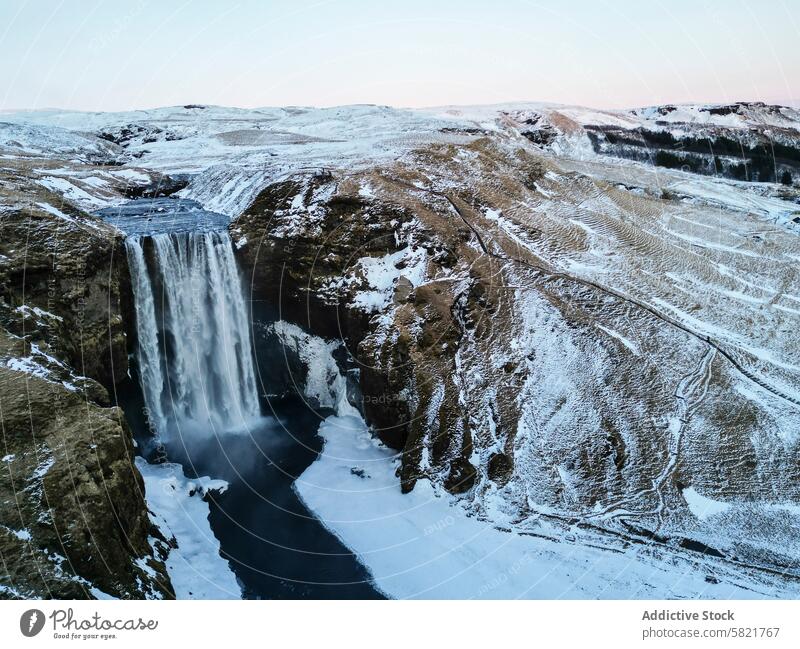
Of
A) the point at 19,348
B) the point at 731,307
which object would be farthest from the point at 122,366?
the point at 731,307

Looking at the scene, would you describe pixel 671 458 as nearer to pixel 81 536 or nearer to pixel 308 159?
pixel 81 536

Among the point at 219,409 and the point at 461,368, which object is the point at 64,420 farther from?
the point at 461,368

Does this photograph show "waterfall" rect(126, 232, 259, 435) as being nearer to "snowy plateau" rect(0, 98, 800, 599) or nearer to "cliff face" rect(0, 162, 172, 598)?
"snowy plateau" rect(0, 98, 800, 599)
